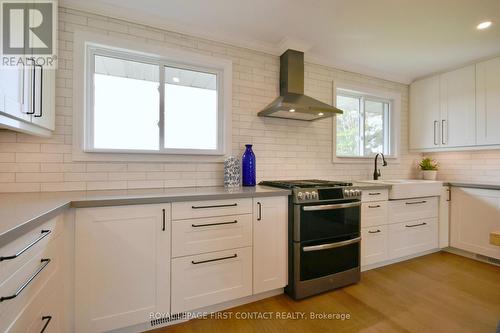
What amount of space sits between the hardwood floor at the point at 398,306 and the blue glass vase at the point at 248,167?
1.08 meters

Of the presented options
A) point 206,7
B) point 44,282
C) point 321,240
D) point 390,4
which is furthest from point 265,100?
point 44,282

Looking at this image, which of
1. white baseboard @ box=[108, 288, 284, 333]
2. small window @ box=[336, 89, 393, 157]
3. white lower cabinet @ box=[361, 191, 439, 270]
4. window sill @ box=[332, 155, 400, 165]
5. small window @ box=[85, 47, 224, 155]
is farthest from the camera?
small window @ box=[336, 89, 393, 157]

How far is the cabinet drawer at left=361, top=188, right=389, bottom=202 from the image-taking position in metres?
2.44

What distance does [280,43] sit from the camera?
8.33 ft

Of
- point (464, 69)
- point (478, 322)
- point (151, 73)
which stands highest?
point (464, 69)

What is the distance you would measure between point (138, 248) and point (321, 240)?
145cm

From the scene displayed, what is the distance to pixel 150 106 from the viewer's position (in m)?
2.23

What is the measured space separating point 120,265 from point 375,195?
240 cm

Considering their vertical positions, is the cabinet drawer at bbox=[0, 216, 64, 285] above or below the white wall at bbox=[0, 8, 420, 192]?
below

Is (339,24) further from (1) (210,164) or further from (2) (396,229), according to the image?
(2) (396,229)

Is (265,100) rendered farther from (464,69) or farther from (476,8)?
(464,69)

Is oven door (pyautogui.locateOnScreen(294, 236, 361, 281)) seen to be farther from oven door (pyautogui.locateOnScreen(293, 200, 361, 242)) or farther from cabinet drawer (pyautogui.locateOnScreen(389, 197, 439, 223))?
cabinet drawer (pyautogui.locateOnScreen(389, 197, 439, 223))

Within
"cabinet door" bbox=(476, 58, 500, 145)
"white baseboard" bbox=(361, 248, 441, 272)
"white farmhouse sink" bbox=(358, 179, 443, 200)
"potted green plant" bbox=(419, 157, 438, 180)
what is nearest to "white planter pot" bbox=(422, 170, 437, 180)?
"potted green plant" bbox=(419, 157, 438, 180)

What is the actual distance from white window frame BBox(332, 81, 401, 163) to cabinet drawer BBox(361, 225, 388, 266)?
3.10ft
